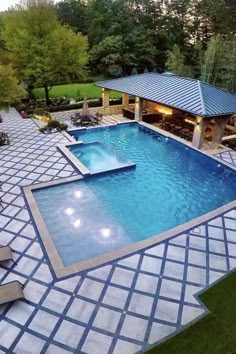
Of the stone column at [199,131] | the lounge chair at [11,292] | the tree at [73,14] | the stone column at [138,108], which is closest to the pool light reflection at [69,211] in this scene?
the lounge chair at [11,292]

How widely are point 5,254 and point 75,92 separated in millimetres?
26920

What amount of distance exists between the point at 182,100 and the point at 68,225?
11060mm

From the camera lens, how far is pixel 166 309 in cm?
653

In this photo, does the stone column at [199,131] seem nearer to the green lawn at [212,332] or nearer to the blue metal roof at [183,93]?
the blue metal roof at [183,93]

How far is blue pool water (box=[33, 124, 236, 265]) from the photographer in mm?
9453

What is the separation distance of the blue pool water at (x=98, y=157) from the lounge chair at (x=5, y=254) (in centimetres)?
679

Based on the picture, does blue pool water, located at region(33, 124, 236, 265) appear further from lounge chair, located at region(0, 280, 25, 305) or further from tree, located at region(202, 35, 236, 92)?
tree, located at region(202, 35, 236, 92)

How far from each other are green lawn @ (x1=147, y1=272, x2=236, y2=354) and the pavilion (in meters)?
10.5

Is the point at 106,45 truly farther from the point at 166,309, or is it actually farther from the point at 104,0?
the point at 166,309

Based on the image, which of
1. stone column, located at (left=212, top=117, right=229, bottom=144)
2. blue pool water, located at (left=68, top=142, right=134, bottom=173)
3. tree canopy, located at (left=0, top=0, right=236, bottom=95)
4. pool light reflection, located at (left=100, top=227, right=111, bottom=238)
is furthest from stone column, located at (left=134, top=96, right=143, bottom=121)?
pool light reflection, located at (left=100, top=227, right=111, bottom=238)

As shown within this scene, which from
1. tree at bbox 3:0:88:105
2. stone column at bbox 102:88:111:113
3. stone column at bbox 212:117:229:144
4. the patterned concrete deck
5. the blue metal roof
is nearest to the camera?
the patterned concrete deck

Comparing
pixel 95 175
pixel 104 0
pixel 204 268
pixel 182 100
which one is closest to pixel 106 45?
pixel 104 0

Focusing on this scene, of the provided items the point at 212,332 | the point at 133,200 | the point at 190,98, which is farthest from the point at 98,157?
the point at 212,332

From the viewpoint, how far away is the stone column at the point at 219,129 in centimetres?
1661
